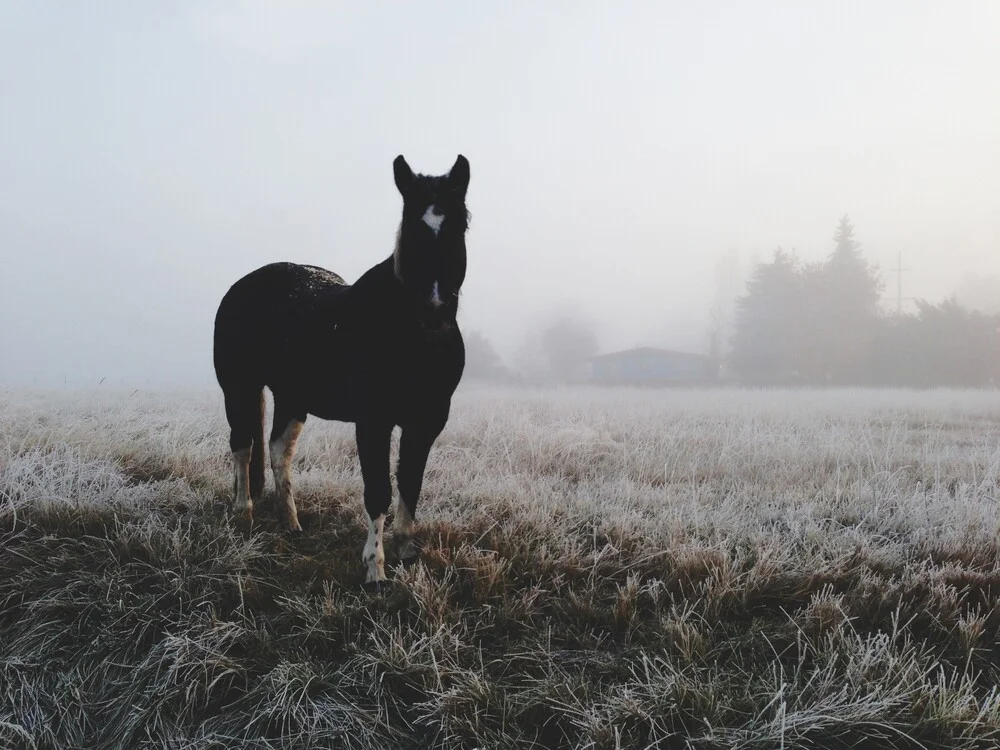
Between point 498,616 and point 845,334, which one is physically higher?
point 845,334

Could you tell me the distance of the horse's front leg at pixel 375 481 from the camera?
3.39m

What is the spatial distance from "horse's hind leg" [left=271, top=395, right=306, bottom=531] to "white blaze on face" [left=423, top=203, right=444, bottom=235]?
1.97 metres

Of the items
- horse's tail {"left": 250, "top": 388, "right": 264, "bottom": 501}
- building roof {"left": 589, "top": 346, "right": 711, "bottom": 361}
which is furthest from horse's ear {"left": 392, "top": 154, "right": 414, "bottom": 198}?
building roof {"left": 589, "top": 346, "right": 711, "bottom": 361}

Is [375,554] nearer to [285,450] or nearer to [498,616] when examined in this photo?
[498,616]

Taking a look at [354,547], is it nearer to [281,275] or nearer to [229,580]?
[229,580]

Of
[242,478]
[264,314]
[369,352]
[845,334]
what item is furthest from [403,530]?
[845,334]

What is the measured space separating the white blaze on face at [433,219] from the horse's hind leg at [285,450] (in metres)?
1.97

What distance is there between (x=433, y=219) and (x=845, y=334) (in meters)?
37.3

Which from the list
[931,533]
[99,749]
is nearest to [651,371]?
[931,533]

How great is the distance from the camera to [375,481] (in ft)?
11.2

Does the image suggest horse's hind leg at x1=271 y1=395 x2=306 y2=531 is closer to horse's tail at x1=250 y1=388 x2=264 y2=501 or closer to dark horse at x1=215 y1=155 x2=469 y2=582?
dark horse at x1=215 y1=155 x2=469 y2=582

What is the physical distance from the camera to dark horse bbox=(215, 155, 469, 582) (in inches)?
120

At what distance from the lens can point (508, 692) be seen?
8.66 ft

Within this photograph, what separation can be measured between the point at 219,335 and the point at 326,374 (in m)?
1.46
